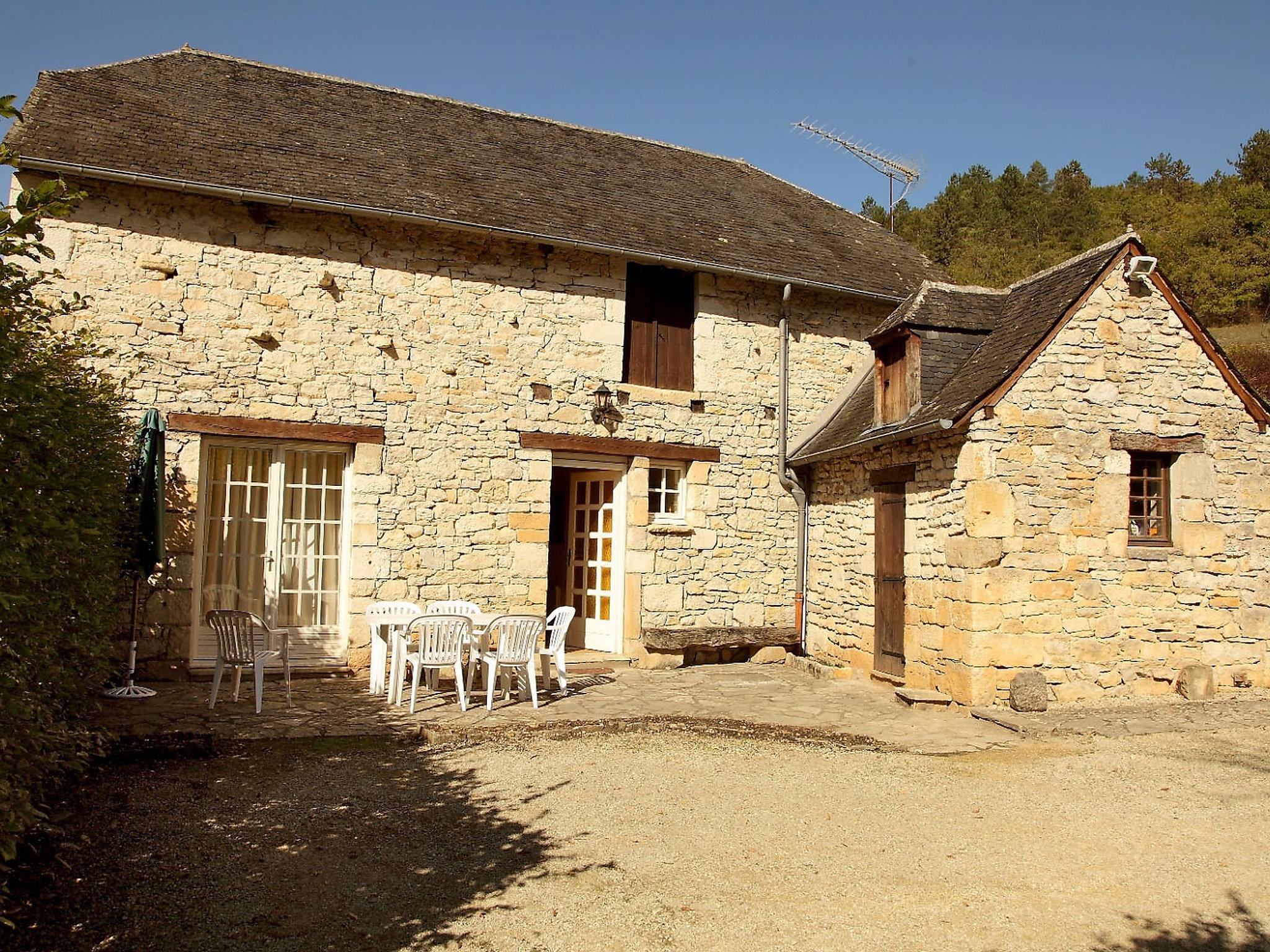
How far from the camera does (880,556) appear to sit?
9320 mm

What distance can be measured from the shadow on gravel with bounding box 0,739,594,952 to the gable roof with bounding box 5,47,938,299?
5.43 meters

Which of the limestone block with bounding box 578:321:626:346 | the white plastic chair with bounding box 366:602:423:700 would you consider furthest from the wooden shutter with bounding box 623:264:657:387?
the white plastic chair with bounding box 366:602:423:700

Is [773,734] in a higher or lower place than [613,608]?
lower

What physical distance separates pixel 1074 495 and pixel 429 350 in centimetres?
618

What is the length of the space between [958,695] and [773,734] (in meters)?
1.89

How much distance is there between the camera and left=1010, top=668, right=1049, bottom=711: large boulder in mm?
7488

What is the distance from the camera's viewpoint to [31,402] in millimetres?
3529

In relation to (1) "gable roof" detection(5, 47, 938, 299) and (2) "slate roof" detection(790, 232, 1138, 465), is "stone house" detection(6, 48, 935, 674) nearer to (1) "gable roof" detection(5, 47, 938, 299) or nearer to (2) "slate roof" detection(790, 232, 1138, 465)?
(1) "gable roof" detection(5, 47, 938, 299)

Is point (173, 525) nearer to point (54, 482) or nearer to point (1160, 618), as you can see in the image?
point (54, 482)

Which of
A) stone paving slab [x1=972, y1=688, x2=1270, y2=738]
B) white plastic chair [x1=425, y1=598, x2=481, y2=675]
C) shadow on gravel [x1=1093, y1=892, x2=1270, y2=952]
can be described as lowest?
shadow on gravel [x1=1093, y1=892, x2=1270, y2=952]

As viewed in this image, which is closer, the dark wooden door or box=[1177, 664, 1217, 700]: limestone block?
box=[1177, 664, 1217, 700]: limestone block

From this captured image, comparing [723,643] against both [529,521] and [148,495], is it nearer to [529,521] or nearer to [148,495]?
[529,521]

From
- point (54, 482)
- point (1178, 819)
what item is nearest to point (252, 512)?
point (54, 482)

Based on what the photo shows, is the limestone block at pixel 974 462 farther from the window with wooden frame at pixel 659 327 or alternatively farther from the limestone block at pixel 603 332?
the limestone block at pixel 603 332
